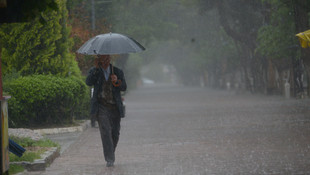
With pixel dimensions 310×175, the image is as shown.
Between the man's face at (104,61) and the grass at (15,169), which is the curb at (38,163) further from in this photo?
the man's face at (104,61)

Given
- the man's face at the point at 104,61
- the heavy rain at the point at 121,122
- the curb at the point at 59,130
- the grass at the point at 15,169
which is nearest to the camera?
the grass at the point at 15,169

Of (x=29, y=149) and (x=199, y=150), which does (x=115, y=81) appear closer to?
(x=29, y=149)

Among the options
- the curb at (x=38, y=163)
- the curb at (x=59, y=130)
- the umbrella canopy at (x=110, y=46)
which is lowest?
the curb at (x=59, y=130)

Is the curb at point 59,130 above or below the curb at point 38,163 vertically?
below

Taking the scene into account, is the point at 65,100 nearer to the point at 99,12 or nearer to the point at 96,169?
the point at 96,169

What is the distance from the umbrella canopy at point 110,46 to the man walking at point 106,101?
0.32 metres

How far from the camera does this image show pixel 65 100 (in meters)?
17.9

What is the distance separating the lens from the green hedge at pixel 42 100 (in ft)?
54.7

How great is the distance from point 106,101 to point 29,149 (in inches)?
85.5

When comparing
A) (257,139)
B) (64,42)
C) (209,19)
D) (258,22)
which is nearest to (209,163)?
(257,139)

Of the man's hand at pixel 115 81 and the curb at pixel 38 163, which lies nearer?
the curb at pixel 38 163

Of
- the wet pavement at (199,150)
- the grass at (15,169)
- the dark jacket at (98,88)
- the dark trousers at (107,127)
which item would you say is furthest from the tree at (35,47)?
the grass at (15,169)

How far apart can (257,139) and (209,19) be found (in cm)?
4416

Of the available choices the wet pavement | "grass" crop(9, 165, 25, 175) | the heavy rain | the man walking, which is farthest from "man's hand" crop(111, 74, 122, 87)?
"grass" crop(9, 165, 25, 175)
